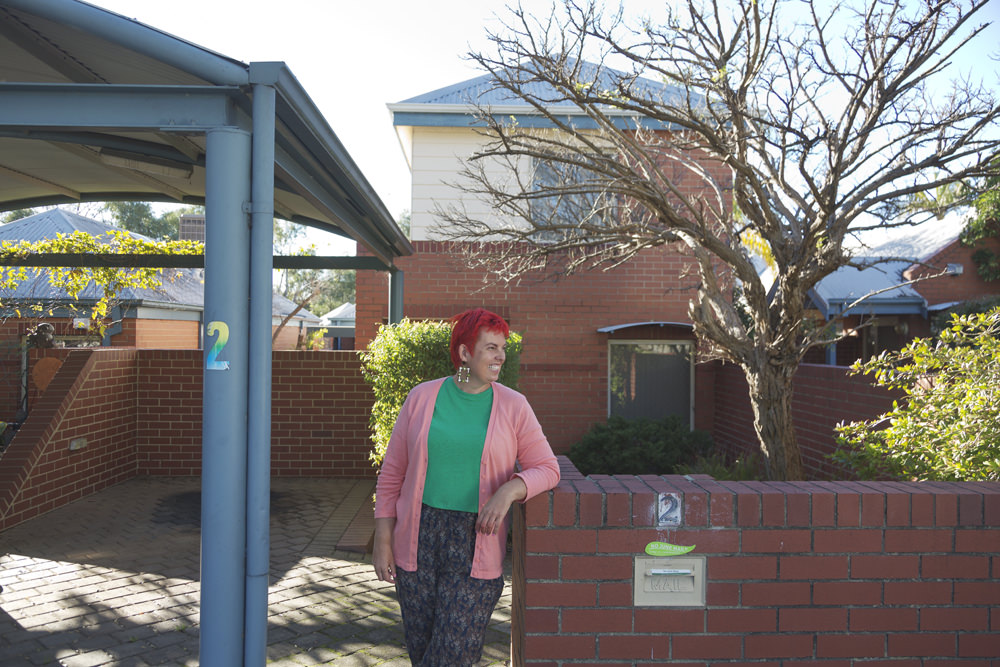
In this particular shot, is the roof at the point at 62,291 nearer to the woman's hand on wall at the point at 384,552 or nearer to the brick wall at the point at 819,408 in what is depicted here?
the brick wall at the point at 819,408

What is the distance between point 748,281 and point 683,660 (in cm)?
376

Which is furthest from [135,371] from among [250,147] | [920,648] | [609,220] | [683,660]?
[920,648]

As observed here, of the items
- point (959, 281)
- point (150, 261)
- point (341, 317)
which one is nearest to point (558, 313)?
point (150, 261)

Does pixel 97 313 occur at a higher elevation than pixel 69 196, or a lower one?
lower

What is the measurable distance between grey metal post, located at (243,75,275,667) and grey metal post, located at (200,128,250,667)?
35 mm

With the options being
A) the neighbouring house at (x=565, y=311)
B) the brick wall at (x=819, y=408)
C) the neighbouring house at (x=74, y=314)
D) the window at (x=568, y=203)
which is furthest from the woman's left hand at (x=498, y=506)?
the neighbouring house at (x=74, y=314)

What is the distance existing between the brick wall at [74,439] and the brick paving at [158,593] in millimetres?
258

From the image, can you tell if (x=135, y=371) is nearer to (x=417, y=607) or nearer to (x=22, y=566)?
(x=22, y=566)

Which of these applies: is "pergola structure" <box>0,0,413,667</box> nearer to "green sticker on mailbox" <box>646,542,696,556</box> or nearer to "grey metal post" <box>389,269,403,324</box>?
"green sticker on mailbox" <box>646,542,696,556</box>

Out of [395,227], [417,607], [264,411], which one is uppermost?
[395,227]

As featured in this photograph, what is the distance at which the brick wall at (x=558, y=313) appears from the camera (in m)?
10.7

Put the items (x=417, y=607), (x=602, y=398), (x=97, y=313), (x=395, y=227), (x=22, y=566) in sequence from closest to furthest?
1. (x=417, y=607)
2. (x=22, y=566)
3. (x=395, y=227)
4. (x=602, y=398)
5. (x=97, y=313)

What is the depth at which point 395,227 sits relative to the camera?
289 inches

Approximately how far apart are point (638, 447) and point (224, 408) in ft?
21.2
